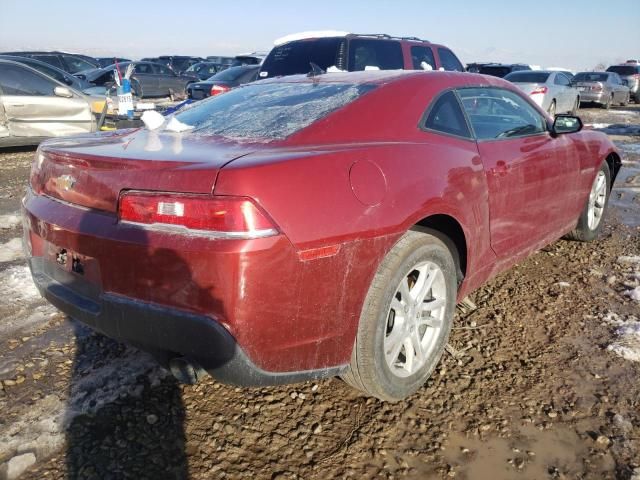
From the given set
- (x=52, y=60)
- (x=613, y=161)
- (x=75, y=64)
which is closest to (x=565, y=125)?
(x=613, y=161)

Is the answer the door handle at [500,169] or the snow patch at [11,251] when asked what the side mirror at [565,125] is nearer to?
the door handle at [500,169]

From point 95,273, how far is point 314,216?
90 cm

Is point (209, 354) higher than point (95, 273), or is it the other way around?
point (95, 273)

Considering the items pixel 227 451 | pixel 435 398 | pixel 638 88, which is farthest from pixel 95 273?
pixel 638 88

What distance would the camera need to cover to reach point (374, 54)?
23.4 feet

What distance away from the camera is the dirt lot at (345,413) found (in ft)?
6.76

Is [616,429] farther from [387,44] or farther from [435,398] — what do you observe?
[387,44]

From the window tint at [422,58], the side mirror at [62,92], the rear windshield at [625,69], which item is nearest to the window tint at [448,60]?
the window tint at [422,58]

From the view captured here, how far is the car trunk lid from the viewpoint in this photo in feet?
6.06

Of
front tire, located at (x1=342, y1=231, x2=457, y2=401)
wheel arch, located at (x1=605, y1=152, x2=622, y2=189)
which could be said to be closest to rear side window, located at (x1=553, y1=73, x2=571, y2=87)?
wheel arch, located at (x1=605, y1=152, x2=622, y2=189)

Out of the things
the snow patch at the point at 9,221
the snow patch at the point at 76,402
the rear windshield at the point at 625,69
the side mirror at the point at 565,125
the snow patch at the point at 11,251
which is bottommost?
the snow patch at the point at 76,402

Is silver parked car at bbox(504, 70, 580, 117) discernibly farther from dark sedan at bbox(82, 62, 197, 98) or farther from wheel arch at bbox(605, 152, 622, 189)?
dark sedan at bbox(82, 62, 197, 98)

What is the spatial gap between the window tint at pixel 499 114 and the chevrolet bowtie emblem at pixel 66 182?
6.77 ft

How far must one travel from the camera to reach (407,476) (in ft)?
6.59
